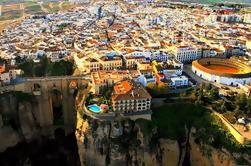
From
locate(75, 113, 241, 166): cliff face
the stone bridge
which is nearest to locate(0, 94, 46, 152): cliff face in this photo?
the stone bridge

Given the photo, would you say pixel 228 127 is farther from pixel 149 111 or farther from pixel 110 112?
pixel 110 112

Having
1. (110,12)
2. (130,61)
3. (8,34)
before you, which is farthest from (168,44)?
(110,12)

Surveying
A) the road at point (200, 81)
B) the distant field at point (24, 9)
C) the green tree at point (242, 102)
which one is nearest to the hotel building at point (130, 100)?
the green tree at point (242, 102)

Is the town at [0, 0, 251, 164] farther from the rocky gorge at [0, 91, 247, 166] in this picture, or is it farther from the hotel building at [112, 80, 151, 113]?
the rocky gorge at [0, 91, 247, 166]

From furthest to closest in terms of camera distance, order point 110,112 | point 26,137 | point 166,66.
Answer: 1. point 166,66
2. point 26,137
3. point 110,112

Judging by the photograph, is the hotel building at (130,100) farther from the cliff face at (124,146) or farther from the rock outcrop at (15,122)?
the rock outcrop at (15,122)

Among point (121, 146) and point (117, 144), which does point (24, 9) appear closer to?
point (117, 144)

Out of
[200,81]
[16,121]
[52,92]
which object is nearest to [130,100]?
[200,81]
